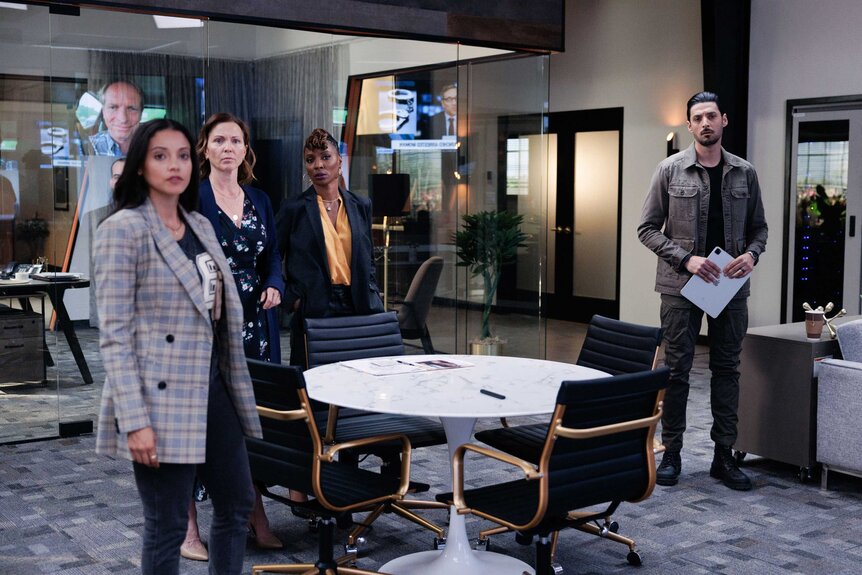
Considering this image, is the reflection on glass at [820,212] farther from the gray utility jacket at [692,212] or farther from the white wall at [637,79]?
the gray utility jacket at [692,212]

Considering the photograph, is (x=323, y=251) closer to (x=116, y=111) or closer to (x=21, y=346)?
(x=116, y=111)

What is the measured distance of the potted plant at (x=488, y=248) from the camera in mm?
7617

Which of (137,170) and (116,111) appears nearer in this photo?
(137,170)

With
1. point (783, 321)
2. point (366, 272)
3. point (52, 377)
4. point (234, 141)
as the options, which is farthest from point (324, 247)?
point (783, 321)

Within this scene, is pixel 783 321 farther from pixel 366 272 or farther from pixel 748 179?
pixel 366 272

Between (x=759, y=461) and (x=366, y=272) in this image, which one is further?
(x=759, y=461)

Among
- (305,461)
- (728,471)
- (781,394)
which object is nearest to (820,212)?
(781,394)

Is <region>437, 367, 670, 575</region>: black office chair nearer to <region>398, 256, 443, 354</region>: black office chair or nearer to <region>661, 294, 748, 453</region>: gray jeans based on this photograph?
<region>661, 294, 748, 453</region>: gray jeans

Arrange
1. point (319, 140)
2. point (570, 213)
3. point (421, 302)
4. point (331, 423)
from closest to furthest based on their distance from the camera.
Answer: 1. point (331, 423)
2. point (319, 140)
3. point (421, 302)
4. point (570, 213)

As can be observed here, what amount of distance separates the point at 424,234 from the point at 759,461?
2.85m

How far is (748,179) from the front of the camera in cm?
532

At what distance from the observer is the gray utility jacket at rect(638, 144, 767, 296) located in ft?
17.1

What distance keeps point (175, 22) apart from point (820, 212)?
219 inches

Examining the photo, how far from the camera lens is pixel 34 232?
19.8 feet
